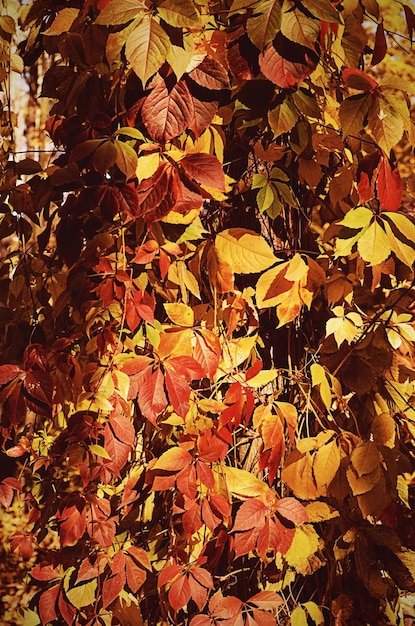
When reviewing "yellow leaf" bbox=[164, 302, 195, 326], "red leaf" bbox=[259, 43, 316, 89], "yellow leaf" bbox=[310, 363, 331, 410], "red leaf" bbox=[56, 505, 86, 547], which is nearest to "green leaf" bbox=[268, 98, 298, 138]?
"red leaf" bbox=[259, 43, 316, 89]

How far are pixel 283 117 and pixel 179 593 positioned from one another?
2.83 feet

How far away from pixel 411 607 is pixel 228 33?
1.58 m

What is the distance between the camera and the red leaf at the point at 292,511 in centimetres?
101

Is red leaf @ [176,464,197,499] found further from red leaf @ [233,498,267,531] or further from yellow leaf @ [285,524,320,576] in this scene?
yellow leaf @ [285,524,320,576]

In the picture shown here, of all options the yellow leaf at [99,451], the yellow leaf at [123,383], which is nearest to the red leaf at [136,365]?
the yellow leaf at [123,383]

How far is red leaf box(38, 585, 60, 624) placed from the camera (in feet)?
3.57

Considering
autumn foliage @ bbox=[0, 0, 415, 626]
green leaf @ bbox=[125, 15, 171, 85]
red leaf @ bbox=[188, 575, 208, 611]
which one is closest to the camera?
green leaf @ bbox=[125, 15, 171, 85]

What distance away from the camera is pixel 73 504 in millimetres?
1043

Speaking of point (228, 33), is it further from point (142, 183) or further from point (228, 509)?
point (228, 509)

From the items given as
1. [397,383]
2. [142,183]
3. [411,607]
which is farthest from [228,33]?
[411,607]

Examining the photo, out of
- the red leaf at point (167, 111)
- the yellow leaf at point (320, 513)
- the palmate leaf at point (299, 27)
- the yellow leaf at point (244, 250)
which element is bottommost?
the yellow leaf at point (320, 513)

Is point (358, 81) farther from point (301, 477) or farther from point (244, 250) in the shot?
point (301, 477)

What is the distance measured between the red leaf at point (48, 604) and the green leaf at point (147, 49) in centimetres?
100

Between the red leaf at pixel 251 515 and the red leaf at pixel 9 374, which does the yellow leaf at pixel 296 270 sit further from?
the red leaf at pixel 9 374
